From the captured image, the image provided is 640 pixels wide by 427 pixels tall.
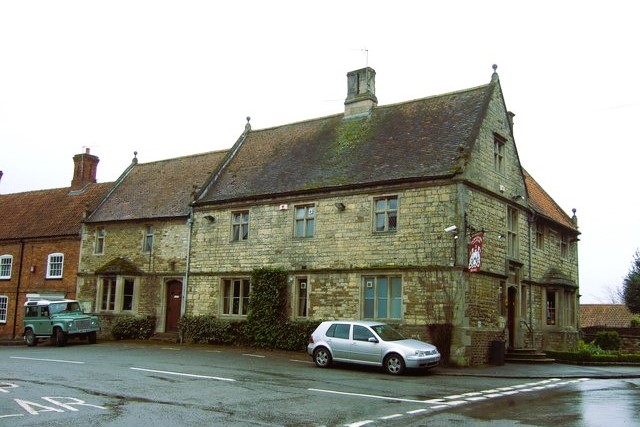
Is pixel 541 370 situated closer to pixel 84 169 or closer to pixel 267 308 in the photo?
pixel 267 308

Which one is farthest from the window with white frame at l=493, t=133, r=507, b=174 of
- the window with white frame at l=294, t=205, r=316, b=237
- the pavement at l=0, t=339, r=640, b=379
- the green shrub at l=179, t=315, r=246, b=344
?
the green shrub at l=179, t=315, r=246, b=344

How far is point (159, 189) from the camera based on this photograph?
32906mm

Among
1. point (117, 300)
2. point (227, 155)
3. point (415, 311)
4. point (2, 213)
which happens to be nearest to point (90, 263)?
point (117, 300)

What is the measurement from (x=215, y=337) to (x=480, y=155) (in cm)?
1318

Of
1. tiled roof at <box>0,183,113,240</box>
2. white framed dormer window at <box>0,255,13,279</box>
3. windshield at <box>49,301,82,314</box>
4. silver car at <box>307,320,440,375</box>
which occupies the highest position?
tiled roof at <box>0,183,113,240</box>

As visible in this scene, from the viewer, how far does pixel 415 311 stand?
22188mm

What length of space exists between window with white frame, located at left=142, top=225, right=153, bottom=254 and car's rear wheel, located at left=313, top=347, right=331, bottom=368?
13.7m

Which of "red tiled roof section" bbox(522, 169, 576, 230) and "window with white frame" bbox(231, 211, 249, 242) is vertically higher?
"red tiled roof section" bbox(522, 169, 576, 230)

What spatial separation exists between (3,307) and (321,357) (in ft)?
79.6

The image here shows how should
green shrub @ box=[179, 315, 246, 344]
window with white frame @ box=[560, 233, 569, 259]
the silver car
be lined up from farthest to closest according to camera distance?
window with white frame @ box=[560, 233, 569, 259] → green shrub @ box=[179, 315, 246, 344] → the silver car

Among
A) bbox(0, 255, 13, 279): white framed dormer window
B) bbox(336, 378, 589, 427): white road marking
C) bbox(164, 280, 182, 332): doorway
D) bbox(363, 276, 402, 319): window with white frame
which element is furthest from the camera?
bbox(0, 255, 13, 279): white framed dormer window

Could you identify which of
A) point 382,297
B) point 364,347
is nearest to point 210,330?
point 382,297

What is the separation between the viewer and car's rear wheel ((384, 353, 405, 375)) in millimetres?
17859

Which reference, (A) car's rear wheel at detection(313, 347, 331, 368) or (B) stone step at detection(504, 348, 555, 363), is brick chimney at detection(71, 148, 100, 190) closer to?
(A) car's rear wheel at detection(313, 347, 331, 368)
